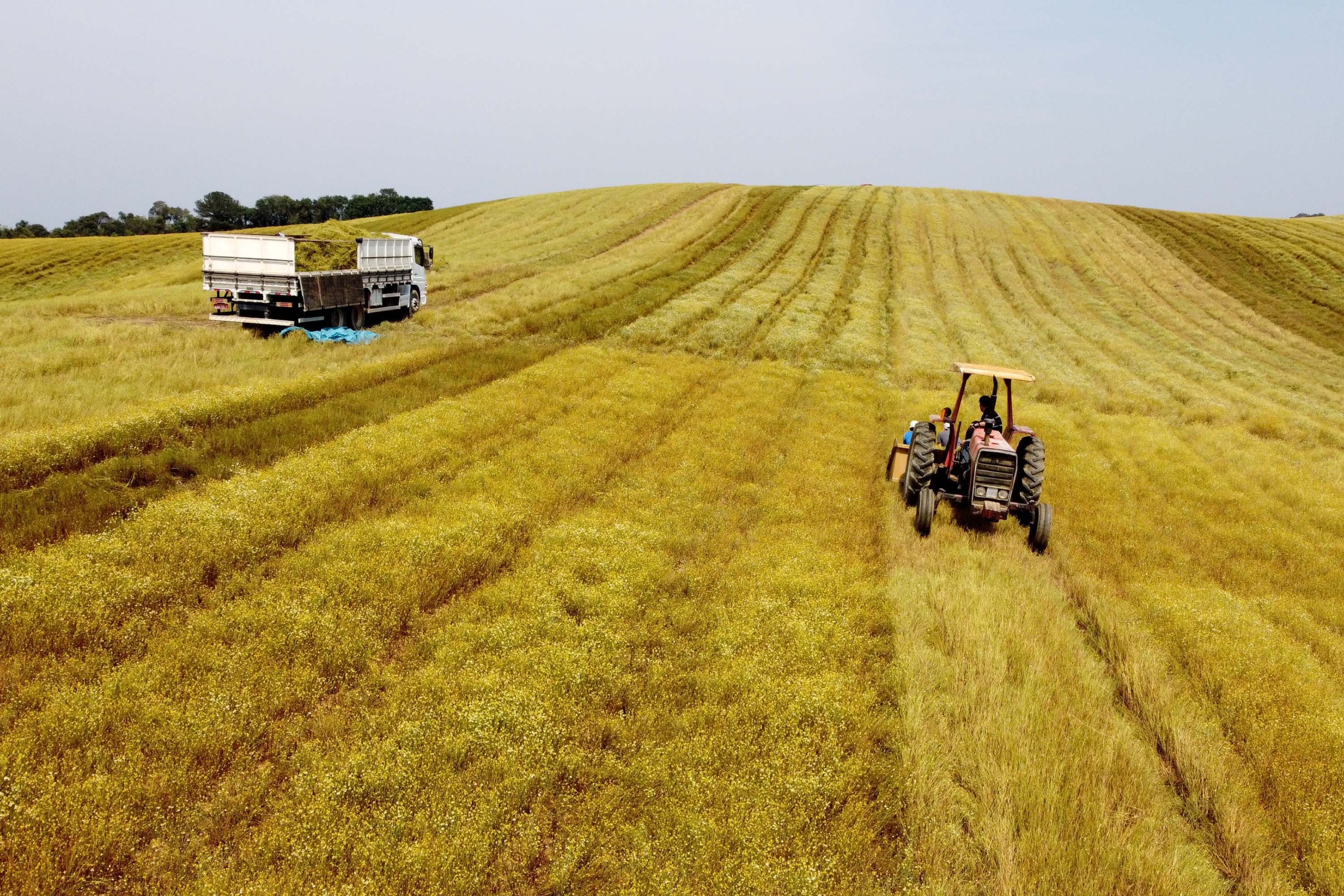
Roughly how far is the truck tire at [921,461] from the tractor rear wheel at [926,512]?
0.39 meters

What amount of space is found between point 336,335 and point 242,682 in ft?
54.5

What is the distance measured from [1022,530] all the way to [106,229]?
12610cm

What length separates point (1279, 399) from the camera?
21.6 m

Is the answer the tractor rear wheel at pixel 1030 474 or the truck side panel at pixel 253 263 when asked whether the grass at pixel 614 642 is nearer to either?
the tractor rear wheel at pixel 1030 474

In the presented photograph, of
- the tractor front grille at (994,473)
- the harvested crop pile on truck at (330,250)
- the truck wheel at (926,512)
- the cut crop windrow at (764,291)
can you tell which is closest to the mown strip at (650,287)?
the cut crop windrow at (764,291)

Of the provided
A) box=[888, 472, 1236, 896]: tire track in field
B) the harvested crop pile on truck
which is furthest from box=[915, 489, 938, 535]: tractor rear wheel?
the harvested crop pile on truck

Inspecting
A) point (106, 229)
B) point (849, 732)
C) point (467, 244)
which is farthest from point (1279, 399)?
point (106, 229)

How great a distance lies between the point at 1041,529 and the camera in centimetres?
1028

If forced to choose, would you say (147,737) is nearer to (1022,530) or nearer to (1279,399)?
(1022,530)

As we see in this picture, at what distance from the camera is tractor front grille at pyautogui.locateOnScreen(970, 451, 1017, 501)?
1025 centimetres

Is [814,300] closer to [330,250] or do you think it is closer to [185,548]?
[330,250]

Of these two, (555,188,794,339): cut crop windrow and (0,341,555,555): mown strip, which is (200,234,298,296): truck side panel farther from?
(555,188,794,339): cut crop windrow

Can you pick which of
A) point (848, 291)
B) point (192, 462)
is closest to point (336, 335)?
point (192, 462)

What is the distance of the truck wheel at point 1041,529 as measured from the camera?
10273 mm
